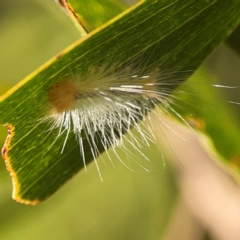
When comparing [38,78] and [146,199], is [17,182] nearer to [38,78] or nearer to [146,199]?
[38,78]

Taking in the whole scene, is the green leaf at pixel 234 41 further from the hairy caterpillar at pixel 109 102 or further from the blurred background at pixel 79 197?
the blurred background at pixel 79 197

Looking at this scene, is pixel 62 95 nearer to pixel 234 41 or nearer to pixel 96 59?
pixel 96 59

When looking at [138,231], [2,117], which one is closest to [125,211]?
[138,231]

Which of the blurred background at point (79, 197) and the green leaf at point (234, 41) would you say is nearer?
the green leaf at point (234, 41)

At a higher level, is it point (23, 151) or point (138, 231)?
point (23, 151)

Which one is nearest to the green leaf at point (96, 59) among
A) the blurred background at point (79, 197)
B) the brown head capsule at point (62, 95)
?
the brown head capsule at point (62, 95)

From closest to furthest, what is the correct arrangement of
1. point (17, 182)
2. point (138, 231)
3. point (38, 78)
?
1. point (38, 78)
2. point (17, 182)
3. point (138, 231)

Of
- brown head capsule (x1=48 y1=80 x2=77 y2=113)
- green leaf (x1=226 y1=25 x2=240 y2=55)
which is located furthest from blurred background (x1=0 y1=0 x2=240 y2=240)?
brown head capsule (x1=48 y1=80 x2=77 y2=113)
